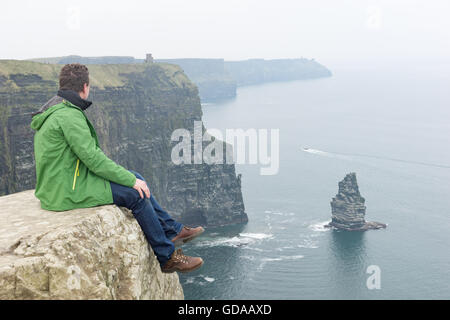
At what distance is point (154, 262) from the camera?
10.5 meters

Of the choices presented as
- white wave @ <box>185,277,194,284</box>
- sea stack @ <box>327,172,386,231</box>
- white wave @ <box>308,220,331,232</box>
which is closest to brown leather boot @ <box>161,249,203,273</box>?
white wave @ <box>185,277,194,284</box>

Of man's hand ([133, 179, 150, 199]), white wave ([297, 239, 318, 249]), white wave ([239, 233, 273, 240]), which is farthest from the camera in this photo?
white wave ([239, 233, 273, 240])

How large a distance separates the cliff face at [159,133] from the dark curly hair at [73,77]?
313ft

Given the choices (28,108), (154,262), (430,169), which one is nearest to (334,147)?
(430,169)

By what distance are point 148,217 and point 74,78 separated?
3252 mm

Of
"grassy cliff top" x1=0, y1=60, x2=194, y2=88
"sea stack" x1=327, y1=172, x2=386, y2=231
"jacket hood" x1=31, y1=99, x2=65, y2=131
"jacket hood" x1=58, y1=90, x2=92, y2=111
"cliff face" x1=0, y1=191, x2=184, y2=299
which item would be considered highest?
"grassy cliff top" x1=0, y1=60, x2=194, y2=88

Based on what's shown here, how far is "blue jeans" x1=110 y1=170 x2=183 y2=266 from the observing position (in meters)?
9.62

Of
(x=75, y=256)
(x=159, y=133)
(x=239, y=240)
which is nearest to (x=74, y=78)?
(x=75, y=256)

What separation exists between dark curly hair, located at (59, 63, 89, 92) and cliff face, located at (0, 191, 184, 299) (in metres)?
2.56

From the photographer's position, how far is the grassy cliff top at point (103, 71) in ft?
303

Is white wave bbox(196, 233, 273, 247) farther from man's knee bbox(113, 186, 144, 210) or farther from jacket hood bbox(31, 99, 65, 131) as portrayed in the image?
jacket hood bbox(31, 99, 65, 131)

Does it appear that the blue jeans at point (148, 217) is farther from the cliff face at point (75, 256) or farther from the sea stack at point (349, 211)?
the sea stack at point (349, 211)
